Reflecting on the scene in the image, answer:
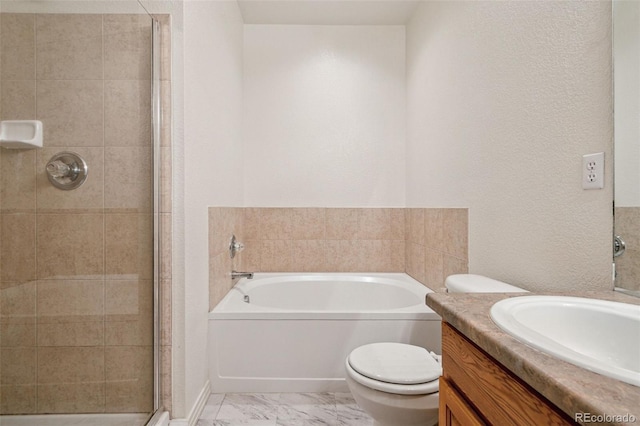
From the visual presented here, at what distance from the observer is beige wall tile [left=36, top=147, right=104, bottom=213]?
3.82ft

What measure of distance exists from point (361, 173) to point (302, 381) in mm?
1680

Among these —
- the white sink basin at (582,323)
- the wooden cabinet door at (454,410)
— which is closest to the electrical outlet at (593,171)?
the white sink basin at (582,323)

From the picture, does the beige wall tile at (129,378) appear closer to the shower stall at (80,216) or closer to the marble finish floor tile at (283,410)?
the shower stall at (80,216)

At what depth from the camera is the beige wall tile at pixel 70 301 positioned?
3.86ft

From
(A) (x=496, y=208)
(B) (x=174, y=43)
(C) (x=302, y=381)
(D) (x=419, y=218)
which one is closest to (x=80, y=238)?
(B) (x=174, y=43)

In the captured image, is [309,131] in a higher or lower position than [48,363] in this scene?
higher

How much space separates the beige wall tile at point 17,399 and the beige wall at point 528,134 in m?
1.85

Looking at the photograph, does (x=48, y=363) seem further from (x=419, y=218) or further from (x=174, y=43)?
(x=419, y=218)

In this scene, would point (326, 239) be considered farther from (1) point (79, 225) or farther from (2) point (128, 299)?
(1) point (79, 225)

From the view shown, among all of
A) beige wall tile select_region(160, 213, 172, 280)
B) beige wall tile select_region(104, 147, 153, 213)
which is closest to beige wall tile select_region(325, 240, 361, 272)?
beige wall tile select_region(160, 213, 172, 280)

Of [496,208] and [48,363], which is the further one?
[496,208]

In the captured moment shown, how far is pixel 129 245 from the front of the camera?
4.60 feet

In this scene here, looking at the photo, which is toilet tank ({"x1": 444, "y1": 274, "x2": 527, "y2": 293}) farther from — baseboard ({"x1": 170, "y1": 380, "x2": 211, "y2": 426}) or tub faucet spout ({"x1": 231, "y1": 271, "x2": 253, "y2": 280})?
tub faucet spout ({"x1": 231, "y1": 271, "x2": 253, "y2": 280})

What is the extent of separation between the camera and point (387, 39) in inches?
112
